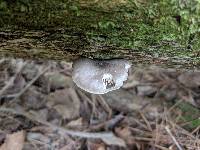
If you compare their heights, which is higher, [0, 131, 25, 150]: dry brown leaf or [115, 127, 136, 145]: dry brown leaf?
[0, 131, 25, 150]: dry brown leaf

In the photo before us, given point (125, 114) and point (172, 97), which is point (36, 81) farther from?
point (172, 97)

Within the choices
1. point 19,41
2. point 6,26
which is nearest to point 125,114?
point 19,41

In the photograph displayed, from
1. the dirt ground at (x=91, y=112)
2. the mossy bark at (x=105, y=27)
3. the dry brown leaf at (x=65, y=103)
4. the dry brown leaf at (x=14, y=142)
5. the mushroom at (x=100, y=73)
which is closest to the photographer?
the mossy bark at (x=105, y=27)

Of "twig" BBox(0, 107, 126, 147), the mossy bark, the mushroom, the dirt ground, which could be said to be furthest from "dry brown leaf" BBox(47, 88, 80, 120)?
the mossy bark

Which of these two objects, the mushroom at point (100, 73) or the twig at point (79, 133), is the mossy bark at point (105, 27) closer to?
the mushroom at point (100, 73)

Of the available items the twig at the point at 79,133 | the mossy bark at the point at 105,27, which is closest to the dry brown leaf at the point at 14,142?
the twig at the point at 79,133

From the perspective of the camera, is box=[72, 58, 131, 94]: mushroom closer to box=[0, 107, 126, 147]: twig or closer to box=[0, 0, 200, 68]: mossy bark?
box=[0, 0, 200, 68]: mossy bark

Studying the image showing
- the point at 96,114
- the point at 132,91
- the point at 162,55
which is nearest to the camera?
the point at 162,55

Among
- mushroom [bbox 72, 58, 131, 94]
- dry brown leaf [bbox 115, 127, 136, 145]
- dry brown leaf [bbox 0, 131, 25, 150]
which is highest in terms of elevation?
mushroom [bbox 72, 58, 131, 94]
